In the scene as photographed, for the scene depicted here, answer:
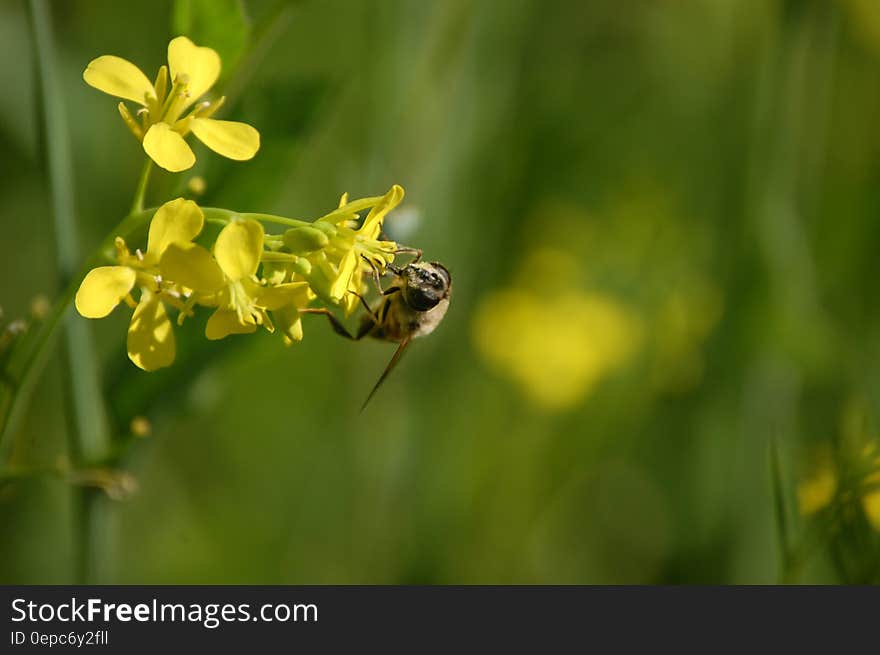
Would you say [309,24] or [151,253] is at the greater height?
[151,253]

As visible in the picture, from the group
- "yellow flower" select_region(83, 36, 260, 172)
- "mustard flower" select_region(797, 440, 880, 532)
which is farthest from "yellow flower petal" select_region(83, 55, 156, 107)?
"mustard flower" select_region(797, 440, 880, 532)

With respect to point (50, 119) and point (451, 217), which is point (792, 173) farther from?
point (50, 119)

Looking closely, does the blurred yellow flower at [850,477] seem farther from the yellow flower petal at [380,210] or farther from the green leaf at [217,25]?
the green leaf at [217,25]

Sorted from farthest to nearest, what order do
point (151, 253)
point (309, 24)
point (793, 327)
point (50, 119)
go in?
point (309, 24) → point (793, 327) → point (50, 119) → point (151, 253)

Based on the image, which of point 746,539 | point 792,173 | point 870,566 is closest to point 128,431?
point 870,566

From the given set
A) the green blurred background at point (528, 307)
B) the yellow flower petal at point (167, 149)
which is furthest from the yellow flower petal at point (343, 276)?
the green blurred background at point (528, 307)

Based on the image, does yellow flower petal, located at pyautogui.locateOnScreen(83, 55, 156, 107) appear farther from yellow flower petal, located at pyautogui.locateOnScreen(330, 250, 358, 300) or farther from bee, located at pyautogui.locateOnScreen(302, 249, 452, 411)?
bee, located at pyautogui.locateOnScreen(302, 249, 452, 411)

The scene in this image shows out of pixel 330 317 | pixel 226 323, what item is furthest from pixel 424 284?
pixel 226 323
